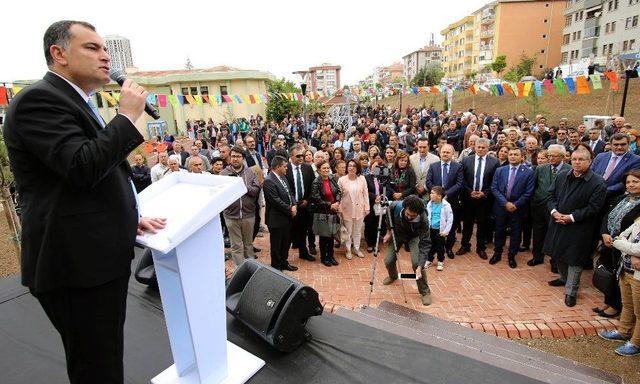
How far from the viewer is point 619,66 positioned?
26.6 metres

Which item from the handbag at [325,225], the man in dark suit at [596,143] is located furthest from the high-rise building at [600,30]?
the handbag at [325,225]

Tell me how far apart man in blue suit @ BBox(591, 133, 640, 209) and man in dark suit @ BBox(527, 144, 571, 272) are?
566 mm

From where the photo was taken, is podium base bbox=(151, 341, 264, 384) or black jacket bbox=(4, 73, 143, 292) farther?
podium base bbox=(151, 341, 264, 384)

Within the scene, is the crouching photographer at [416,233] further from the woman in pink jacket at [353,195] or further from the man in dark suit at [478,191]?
the man in dark suit at [478,191]

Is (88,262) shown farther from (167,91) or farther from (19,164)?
(167,91)

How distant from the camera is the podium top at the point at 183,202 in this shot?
4.80ft

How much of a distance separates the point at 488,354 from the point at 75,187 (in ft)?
10.8

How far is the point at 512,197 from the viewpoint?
550cm

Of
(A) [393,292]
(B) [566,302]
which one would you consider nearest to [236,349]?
(A) [393,292]

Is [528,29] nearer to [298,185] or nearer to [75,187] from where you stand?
[298,185]

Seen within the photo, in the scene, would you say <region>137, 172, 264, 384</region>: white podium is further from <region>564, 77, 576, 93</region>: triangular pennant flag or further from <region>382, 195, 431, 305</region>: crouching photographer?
<region>564, 77, 576, 93</region>: triangular pennant flag

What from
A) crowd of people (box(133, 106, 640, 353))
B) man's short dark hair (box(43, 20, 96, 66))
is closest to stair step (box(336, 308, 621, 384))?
crowd of people (box(133, 106, 640, 353))

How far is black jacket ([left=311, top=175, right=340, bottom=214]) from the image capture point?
5836 millimetres

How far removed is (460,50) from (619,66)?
44.2 m
